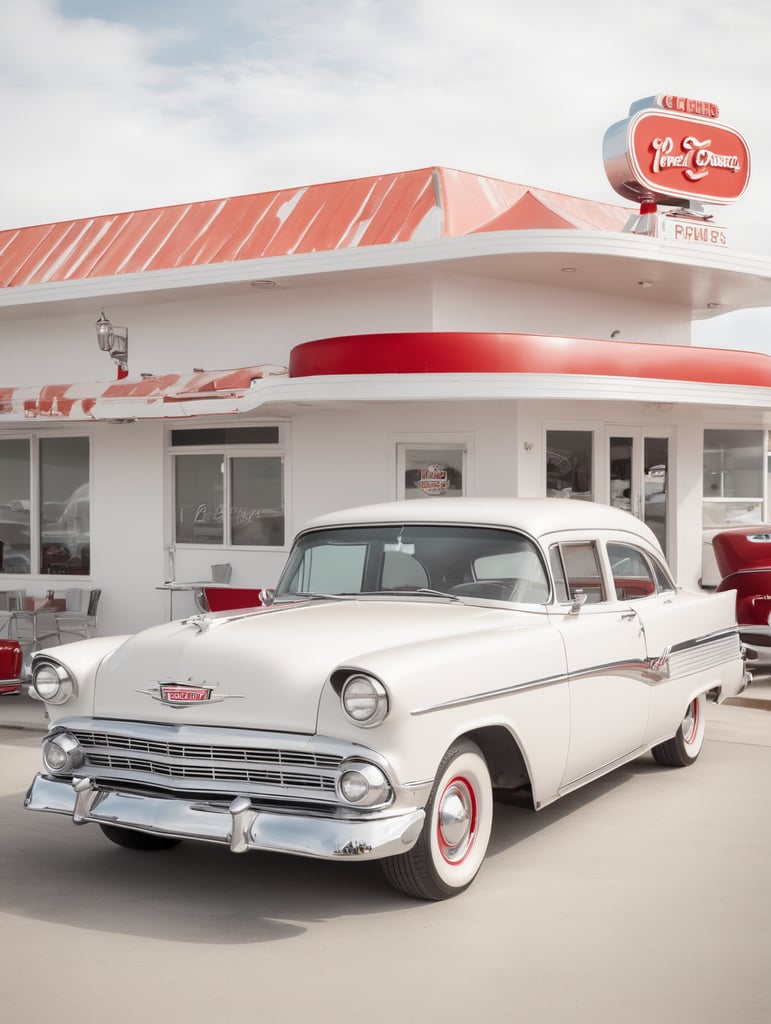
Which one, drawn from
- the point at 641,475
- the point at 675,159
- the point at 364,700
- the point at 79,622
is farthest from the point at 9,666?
the point at 675,159

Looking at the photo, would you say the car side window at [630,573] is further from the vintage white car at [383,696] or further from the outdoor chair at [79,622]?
the outdoor chair at [79,622]

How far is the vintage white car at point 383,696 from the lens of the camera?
4.67 meters

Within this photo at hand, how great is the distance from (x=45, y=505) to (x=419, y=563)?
9.40m

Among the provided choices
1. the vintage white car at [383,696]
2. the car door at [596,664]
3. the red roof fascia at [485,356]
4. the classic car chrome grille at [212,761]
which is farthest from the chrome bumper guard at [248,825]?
the red roof fascia at [485,356]

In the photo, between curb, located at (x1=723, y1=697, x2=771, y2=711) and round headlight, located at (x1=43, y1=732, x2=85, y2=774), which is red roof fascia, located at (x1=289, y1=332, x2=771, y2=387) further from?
round headlight, located at (x1=43, y1=732, x2=85, y2=774)

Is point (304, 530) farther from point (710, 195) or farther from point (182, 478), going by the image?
point (710, 195)

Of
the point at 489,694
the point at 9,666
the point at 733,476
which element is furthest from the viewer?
the point at 733,476

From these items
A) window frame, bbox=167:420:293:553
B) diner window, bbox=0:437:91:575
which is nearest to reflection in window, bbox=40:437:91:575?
diner window, bbox=0:437:91:575

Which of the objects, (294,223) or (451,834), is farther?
(294,223)

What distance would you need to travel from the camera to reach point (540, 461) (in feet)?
39.4

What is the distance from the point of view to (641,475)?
13.0 meters

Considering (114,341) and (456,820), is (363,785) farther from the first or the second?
(114,341)

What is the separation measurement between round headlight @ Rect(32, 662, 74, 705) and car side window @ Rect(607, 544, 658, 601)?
3.00 metres

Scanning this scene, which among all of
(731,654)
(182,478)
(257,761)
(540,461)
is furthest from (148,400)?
(257,761)
